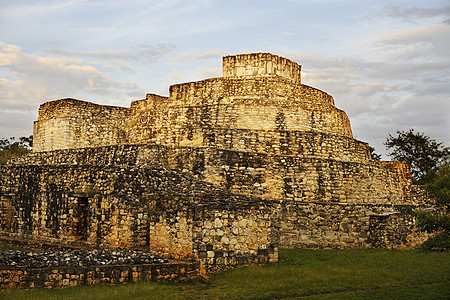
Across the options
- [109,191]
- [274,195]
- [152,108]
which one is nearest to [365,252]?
[274,195]

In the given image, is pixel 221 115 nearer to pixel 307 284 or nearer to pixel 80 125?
pixel 80 125

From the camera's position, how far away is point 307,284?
30.1 feet

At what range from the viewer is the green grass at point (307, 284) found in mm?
8180

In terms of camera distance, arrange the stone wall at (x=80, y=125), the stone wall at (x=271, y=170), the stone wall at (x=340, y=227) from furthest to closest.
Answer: the stone wall at (x=80, y=125) < the stone wall at (x=271, y=170) < the stone wall at (x=340, y=227)

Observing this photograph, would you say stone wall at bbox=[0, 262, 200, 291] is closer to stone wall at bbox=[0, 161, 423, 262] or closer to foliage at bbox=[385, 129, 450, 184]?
stone wall at bbox=[0, 161, 423, 262]

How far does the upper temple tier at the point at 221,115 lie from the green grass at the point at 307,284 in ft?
26.3

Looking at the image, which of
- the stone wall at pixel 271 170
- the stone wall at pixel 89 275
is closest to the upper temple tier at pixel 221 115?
the stone wall at pixel 271 170

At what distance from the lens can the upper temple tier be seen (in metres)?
19.4

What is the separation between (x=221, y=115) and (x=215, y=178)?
5.10 meters

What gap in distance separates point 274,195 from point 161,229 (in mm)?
6583

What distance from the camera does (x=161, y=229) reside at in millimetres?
10641

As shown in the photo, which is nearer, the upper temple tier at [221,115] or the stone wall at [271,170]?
the stone wall at [271,170]

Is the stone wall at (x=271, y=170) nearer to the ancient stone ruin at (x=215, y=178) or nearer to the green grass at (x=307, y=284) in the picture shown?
the ancient stone ruin at (x=215, y=178)

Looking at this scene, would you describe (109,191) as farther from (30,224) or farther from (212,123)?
(212,123)
